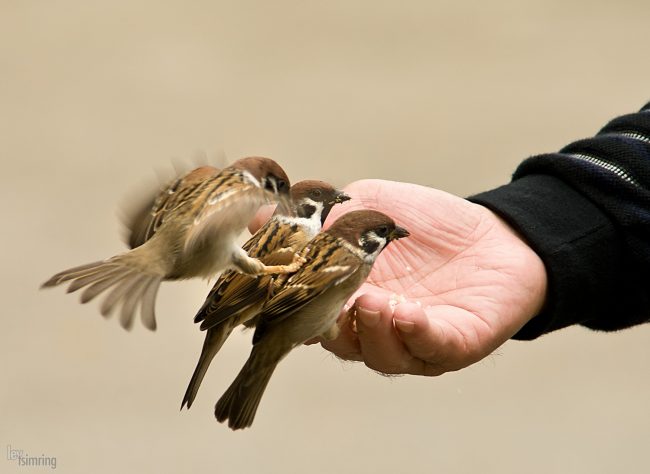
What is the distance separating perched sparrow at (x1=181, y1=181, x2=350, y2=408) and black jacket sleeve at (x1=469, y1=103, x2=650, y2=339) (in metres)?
0.60

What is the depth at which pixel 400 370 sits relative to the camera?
2.70 metres

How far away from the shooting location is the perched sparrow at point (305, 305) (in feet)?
8.34

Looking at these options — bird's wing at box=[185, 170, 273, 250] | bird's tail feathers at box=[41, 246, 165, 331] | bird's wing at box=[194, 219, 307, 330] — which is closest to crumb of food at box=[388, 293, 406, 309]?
bird's wing at box=[194, 219, 307, 330]

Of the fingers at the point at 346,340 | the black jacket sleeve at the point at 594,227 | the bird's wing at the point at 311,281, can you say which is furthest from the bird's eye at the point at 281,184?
the black jacket sleeve at the point at 594,227

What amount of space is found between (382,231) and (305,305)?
307 millimetres

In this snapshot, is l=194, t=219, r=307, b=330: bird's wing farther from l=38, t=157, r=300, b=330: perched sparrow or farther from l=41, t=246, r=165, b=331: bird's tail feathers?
l=41, t=246, r=165, b=331: bird's tail feathers

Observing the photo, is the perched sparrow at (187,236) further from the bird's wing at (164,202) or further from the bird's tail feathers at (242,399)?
the bird's tail feathers at (242,399)

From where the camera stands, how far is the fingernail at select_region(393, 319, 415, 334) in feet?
8.12

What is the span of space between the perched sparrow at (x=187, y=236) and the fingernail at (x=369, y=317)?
31 centimetres

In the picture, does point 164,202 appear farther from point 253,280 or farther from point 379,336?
point 379,336

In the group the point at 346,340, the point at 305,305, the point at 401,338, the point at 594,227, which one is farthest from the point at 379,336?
Answer: the point at 594,227

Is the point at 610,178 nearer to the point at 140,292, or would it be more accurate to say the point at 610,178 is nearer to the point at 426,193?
the point at 426,193

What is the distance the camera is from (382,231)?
270cm

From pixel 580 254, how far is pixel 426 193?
1.76 ft
